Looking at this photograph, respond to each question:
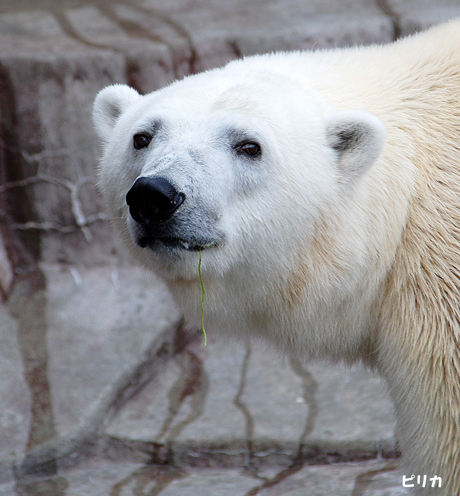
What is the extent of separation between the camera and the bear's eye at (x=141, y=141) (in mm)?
2084

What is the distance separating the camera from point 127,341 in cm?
378

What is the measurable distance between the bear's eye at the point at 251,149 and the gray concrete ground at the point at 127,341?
175cm

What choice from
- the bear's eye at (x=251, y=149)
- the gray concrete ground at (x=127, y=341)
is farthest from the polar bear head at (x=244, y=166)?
the gray concrete ground at (x=127, y=341)

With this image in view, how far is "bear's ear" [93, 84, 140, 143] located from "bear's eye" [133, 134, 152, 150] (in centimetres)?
33

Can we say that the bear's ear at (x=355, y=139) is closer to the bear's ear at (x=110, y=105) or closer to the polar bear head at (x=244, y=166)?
the polar bear head at (x=244, y=166)

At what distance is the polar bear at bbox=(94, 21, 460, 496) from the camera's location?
75.5 inches

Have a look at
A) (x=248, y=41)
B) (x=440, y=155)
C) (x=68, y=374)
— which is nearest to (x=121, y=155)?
(x=440, y=155)

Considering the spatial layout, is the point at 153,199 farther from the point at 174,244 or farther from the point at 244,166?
the point at 244,166

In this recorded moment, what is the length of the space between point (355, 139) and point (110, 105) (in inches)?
38.5

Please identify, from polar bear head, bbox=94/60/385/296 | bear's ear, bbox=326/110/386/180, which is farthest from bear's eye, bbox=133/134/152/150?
bear's ear, bbox=326/110/386/180

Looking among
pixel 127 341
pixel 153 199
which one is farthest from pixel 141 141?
pixel 127 341

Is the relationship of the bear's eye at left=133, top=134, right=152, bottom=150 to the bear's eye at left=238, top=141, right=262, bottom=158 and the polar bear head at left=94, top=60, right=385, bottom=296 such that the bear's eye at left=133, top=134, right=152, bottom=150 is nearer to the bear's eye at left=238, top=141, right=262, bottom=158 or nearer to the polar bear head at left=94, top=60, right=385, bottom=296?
the polar bear head at left=94, top=60, right=385, bottom=296

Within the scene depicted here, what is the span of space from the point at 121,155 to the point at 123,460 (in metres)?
1.77

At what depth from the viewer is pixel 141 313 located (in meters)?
4.01
